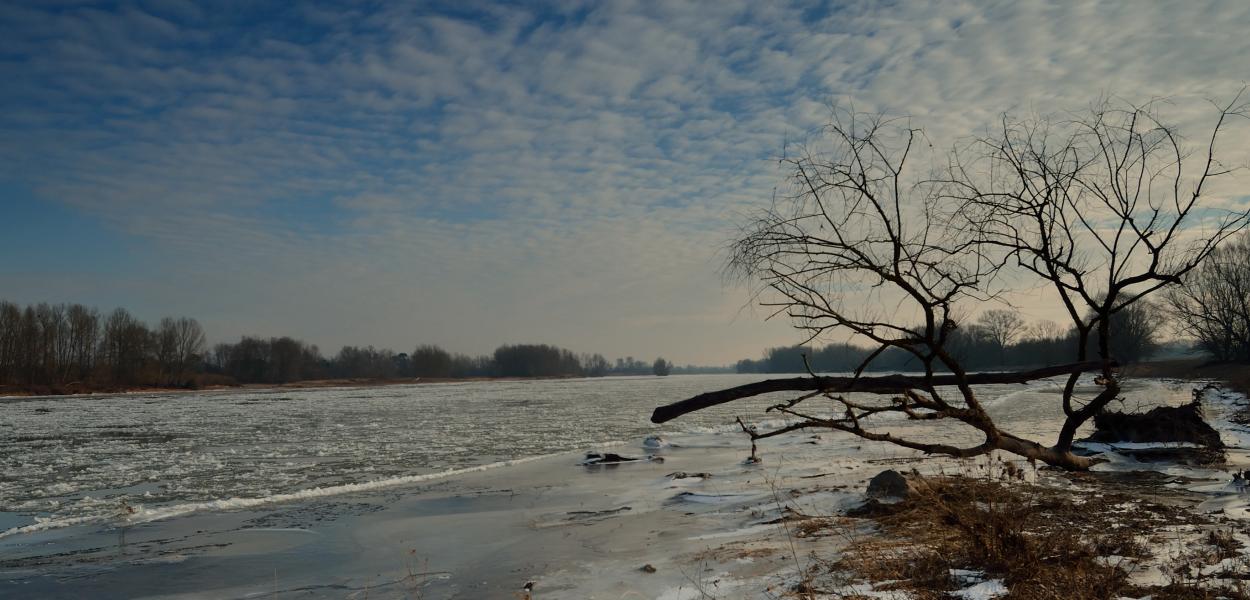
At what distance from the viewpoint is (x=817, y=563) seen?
578 cm

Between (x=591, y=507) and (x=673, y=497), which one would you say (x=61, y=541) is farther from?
(x=673, y=497)

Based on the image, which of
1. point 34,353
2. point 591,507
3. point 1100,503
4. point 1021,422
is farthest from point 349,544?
point 34,353

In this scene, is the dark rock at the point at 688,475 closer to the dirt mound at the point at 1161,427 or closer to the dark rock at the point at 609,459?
the dark rock at the point at 609,459

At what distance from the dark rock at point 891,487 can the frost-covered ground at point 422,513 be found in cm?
54

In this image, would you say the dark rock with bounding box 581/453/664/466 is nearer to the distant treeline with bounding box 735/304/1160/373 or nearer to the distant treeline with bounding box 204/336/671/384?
the distant treeline with bounding box 735/304/1160/373

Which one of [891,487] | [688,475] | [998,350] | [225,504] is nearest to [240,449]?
[225,504]

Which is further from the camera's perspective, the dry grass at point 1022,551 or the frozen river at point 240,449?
the frozen river at point 240,449

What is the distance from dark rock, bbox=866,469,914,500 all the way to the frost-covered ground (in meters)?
0.54

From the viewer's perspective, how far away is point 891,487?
8.05 meters

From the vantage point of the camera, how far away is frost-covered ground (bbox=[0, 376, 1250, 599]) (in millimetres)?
6406

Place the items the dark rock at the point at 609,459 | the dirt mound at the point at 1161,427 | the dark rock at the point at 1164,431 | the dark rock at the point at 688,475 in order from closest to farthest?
the dark rock at the point at 1164,431, the dirt mound at the point at 1161,427, the dark rock at the point at 688,475, the dark rock at the point at 609,459

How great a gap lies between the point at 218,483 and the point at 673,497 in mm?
8304

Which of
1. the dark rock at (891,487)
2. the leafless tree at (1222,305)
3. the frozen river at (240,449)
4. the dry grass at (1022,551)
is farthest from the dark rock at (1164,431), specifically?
the leafless tree at (1222,305)

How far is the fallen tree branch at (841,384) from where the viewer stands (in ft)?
15.3
